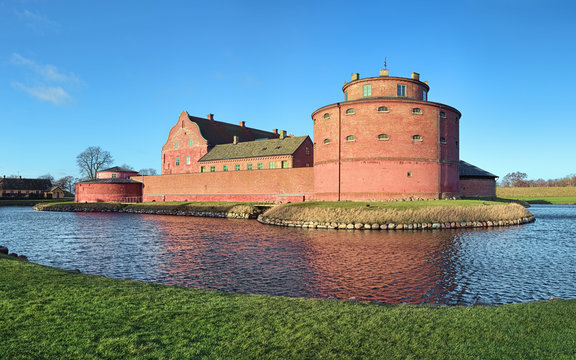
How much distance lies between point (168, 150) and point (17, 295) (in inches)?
2195

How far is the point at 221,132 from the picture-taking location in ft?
197

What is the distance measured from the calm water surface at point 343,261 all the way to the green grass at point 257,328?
9.08 ft

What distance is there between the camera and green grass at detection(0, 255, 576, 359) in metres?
4.40

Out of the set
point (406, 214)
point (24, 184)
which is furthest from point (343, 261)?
point (24, 184)

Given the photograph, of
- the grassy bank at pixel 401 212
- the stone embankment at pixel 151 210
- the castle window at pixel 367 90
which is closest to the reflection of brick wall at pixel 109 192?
the stone embankment at pixel 151 210

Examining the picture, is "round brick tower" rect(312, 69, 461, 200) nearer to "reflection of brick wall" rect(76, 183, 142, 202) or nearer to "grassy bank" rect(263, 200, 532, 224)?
"grassy bank" rect(263, 200, 532, 224)

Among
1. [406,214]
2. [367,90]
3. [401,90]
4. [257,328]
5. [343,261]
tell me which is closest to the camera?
[257,328]

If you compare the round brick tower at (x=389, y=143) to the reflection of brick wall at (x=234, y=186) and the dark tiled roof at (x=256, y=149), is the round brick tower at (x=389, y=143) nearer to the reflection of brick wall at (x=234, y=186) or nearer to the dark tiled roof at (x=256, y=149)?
the reflection of brick wall at (x=234, y=186)

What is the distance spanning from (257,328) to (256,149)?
46.6 m

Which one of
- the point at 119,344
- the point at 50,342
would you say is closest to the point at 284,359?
the point at 119,344

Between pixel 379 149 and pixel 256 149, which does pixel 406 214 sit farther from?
pixel 256 149

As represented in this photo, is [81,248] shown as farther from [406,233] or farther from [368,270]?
[406,233]

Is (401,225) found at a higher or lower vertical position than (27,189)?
lower

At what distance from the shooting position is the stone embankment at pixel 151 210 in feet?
116
